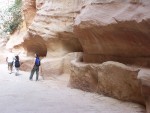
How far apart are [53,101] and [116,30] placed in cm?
315

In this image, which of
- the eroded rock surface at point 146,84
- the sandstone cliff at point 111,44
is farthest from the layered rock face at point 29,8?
the eroded rock surface at point 146,84

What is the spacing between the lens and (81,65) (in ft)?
38.8

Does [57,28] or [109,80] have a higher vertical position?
[57,28]

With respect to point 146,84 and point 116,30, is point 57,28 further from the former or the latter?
point 146,84

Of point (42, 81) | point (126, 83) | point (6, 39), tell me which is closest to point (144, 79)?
point (126, 83)

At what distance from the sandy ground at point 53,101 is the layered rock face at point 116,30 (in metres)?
1.61

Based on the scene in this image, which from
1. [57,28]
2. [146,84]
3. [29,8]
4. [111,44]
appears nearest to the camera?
[146,84]

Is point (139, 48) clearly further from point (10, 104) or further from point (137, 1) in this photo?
A: point (10, 104)

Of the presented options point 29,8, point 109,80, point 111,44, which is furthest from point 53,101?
point 29,8

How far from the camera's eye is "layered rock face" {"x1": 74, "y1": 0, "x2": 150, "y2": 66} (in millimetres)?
9031

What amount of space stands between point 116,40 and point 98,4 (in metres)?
1.53

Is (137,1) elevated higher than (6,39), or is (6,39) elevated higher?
(137,1)

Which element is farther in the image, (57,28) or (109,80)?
(57,28)

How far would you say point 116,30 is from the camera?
9945mm
